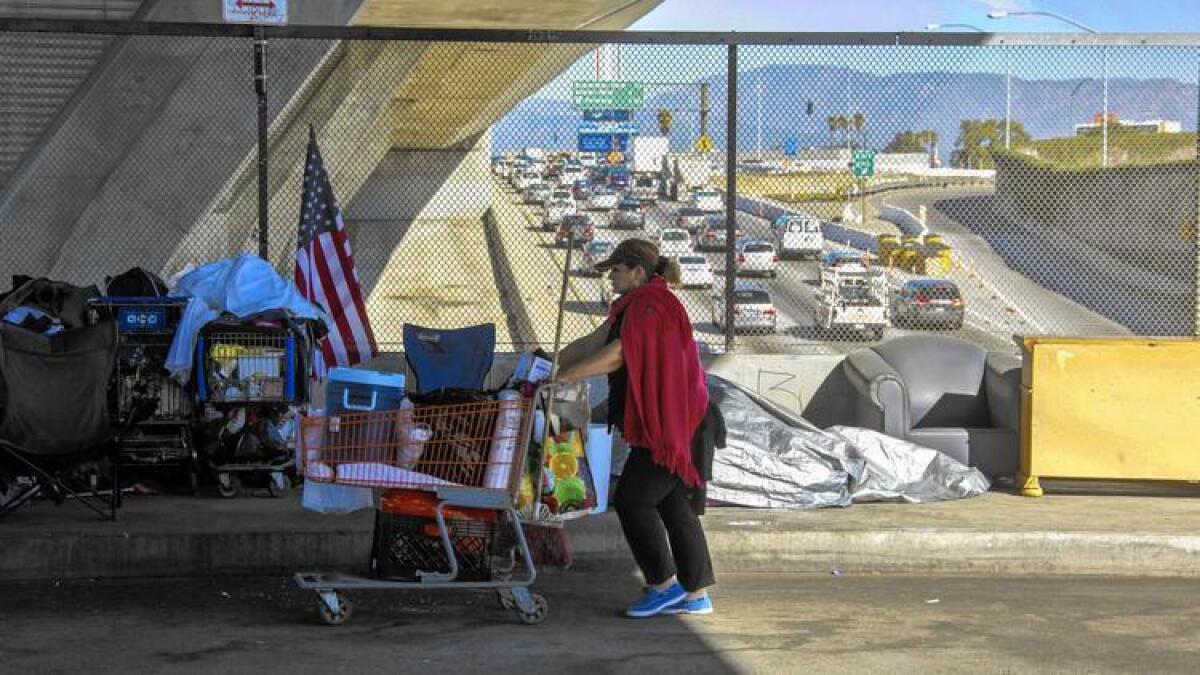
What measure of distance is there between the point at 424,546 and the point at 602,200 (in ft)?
34.6

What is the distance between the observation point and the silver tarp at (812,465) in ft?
34.2

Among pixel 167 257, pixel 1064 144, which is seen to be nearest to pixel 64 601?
pixel 167 257

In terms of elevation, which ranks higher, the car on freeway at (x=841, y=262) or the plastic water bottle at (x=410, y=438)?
the car on freeway at (x=841, y=262)

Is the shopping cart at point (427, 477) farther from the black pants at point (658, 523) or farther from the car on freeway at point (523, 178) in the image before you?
the car on freeway at point (523, 178)

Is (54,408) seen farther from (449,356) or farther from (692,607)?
(692,607)

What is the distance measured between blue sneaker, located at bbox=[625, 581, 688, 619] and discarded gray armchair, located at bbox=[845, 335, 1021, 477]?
3520mm

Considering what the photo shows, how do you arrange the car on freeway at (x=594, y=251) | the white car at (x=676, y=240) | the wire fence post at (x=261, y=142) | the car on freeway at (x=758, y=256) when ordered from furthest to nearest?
the car on freeway at (x=594, y=251), the white car at (x=676, y=240), the car on freeway at (x=758, y=256), the wire fence post at (x=261, y=142)

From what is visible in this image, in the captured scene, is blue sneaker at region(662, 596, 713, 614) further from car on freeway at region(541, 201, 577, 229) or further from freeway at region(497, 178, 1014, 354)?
car on freeway at region(541, 201, 577, 229)

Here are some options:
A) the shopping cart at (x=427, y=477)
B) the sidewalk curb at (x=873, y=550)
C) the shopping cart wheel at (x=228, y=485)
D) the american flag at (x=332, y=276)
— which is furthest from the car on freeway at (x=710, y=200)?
the shopping cart at (x=427, y=477)

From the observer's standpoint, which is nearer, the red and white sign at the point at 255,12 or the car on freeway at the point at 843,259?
the red and white sign at the point at 255,12

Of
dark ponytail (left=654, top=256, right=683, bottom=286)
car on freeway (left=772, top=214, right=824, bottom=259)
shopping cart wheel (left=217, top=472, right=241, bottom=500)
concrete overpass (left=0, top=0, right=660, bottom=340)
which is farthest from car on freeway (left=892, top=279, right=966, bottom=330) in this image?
dark ponytail (left=654, top=256, right=683, bottom=286)

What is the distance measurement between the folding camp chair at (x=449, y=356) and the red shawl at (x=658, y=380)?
342cm

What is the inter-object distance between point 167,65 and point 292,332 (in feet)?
22.3

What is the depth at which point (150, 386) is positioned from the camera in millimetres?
10641
